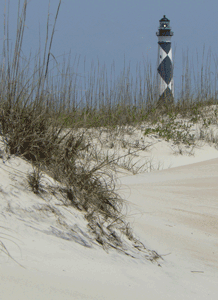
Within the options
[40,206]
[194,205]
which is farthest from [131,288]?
[194,205]

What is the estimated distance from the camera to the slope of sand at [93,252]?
35.4 inches

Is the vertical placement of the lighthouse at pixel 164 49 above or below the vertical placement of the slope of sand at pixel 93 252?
above

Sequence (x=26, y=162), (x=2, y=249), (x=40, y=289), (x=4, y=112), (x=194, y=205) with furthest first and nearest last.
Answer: (x=194, y=205)
(x=4, y=112)
(x=26, y=162)
(x=2, y=249)
(x=40, y=289)

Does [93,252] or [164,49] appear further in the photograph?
[164,49]

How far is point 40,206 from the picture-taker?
132 centimetres

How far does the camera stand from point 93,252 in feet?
4.01

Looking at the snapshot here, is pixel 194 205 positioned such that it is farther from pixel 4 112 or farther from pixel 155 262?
pixel 4 112

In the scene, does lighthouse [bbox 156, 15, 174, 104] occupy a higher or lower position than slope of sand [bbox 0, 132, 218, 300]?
higher

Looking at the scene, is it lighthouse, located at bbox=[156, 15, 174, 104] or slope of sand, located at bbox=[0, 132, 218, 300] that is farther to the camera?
lighthouse, located at bbox=[156, 15, 174, 104]

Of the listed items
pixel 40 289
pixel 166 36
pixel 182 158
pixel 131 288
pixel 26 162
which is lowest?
pixel 182 158

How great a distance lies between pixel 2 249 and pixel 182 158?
11.9 ft

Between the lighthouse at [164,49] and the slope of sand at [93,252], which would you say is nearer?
the slope of sand at [93,252]

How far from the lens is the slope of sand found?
35.4 inches

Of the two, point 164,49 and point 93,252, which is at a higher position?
point 164,49
